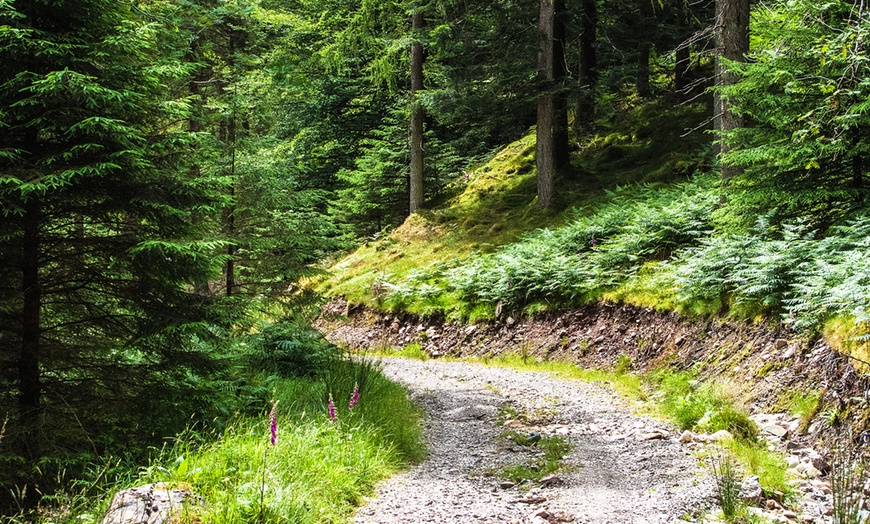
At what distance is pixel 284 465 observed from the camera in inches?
178

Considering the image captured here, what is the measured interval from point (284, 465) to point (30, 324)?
315cm

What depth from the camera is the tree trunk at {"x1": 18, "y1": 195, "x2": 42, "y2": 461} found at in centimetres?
549

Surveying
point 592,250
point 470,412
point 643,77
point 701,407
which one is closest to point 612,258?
point 592,250

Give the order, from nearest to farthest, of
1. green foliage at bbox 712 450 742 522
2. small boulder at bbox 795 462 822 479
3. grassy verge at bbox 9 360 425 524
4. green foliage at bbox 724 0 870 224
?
grassy verge at bbox 9 360 425 524 < green foliage at bbox 712 450 742 522 < small boulder at bbox 795 462 822 479 < green foliage at bbox 724 0 870 224

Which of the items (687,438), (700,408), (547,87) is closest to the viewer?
(687,438)

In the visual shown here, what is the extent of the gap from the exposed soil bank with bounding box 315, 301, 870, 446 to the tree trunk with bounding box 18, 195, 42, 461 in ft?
15.6

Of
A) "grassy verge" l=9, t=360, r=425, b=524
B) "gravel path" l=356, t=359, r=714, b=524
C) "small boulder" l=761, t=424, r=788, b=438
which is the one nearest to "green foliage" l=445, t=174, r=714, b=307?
"gravel path" l=356, t=359, r=714, b=524

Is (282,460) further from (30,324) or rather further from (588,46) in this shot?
(588,46)

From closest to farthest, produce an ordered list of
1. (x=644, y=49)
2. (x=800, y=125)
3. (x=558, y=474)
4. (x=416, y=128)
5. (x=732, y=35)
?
1. (x=558, y=474)
2. (x=800, y=125)
3. (x=732, y=35)
4. (x=644, y=49)
5. (x=416, y=128)

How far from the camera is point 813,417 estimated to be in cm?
527

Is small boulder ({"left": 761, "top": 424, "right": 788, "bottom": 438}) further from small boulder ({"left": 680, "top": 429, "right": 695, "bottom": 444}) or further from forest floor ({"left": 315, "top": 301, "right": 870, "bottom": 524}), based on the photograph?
small boulder ({"left": 680, "top": 429, "right": 695, "bottom": 444})

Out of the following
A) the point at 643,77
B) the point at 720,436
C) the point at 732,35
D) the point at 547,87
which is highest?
the point at 643,77

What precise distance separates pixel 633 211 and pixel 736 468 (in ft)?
28.3

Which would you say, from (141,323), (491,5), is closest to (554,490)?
(141,323)
